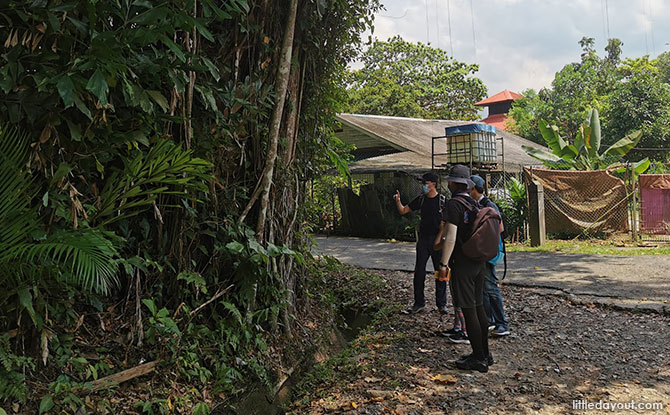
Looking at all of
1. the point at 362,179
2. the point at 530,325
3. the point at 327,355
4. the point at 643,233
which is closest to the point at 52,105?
the point at 327,355

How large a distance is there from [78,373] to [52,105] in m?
1.71

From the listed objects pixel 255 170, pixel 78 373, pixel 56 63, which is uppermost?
pixel 56 63

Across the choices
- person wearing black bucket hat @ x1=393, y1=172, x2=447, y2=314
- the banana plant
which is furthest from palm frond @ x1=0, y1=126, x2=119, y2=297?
the banana plant

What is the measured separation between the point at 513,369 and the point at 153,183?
3.47 meters

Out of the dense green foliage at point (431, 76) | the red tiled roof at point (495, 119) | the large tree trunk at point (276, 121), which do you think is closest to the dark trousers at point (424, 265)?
the large tree trunk at point (276, 121)

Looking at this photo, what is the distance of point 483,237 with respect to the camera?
472 centimetres

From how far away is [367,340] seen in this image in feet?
19.6

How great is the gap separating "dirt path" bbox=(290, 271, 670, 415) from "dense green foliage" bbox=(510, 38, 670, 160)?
16.6m

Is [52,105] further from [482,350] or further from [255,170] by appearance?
[482,350]

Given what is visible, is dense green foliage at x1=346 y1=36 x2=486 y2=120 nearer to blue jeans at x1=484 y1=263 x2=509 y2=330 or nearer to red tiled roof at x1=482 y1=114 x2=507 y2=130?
red tiled roof at x1=482 y1=114 x2=507 y2=130

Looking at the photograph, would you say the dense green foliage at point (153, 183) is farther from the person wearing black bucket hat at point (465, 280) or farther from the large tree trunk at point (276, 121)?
the person wearing black bucket hat at point (465, 280)

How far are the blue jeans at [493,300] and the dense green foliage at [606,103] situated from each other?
17105 mm

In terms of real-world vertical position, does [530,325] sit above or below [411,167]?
below

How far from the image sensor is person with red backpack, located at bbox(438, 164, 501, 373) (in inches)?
186
